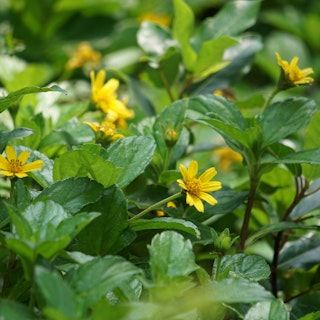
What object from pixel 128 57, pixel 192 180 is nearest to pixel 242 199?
pixel 192 180

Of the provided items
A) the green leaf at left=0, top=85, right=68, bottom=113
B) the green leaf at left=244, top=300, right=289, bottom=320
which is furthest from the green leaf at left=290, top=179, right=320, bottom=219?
the green leaf at left=0, top=85, right=68, bottom=113

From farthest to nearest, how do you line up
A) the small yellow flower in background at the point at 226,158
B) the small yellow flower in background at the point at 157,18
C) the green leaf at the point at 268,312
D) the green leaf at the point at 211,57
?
the small yellow flower in background at the point at 157,18
the small yellow flower in background at the point at 226,158
the green leaf at the point at 211,57
the green leaf at the point at 268,312

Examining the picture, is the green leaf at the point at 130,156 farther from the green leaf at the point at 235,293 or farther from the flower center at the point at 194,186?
→ the green leaf at the point at 235,293

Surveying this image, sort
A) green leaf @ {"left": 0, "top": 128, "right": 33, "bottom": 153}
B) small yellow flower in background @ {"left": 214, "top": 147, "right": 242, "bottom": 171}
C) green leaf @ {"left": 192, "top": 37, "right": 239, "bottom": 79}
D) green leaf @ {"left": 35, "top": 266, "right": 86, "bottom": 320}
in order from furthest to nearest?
small yellow flower in background @ {"left": 214, "top": 147, "right": 242, "bottom": 171}, green leaf @ {"left": 192, "top": 37, "right": 239, "bottom": 79}, green leaf @ {"left": 0, "top": 128, "right": 33, "bottom": 153}, green leaf @ {"left": 35, "top": 266, "right": 86, "bottom": 320}

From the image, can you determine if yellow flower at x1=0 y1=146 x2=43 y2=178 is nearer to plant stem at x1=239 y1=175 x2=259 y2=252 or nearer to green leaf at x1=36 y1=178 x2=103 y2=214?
green leaf at x1=36 y1=178 x2=103 y2=214

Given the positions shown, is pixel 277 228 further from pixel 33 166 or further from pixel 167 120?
pixel 33 166

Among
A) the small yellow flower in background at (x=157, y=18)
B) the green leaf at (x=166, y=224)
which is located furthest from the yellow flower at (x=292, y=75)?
the small yellow flower in background at (x=157, y=18)
